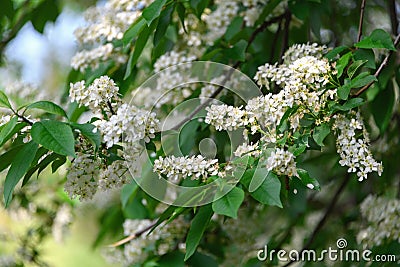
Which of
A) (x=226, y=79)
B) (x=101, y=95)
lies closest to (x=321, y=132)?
(x=101, y=95)

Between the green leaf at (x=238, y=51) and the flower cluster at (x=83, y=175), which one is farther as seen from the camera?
the green leaf at (x=238, y=51)

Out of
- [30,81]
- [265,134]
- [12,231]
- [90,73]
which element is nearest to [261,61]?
[90,73]

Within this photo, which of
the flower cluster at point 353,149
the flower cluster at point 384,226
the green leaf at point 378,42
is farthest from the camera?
Result: the flower cluster at point 384,226

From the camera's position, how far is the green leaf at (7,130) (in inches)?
38.3

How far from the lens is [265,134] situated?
3.40 ft

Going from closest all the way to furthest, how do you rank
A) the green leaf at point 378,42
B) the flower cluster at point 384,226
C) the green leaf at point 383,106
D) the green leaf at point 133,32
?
the green leaf at point 378,42 → the green leaf at point 133,32 → the flower cluster at point 384,226 → the green leaf at point 383,106

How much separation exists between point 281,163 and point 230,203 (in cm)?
11

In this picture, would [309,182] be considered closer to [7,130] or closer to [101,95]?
[101,95]

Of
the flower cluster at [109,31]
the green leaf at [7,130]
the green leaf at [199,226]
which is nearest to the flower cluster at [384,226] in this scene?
the green leaf at [199,226]

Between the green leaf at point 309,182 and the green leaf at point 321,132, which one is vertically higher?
the green leaf at point 321,132

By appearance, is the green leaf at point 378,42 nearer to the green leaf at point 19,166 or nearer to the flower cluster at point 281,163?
the flower cluster at point 281,163

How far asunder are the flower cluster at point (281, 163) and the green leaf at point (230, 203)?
0.06 metres

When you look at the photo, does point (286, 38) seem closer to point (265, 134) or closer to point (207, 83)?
point (207, 83)

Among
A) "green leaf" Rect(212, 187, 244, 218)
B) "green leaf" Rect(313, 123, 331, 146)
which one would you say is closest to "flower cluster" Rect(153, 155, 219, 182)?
"green leaf" Rect(212, 187, 244, 218)
